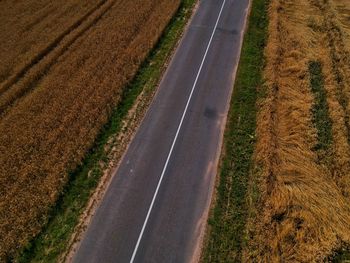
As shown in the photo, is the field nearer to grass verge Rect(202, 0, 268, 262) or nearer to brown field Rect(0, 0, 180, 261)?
grass verge Rect(202, 0, 268, 262)

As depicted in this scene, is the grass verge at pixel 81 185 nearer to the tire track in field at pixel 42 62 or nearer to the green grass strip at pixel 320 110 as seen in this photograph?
the tire track in field at pixel 42 62

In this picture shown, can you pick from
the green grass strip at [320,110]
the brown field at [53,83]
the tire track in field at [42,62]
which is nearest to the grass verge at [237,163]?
the green grass strip at [320,110]

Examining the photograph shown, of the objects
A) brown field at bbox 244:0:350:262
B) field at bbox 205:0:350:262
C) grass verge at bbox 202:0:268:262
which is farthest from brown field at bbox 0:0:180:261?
brown field at bbox 244:0:350:262

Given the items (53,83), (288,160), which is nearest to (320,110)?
(288,160)

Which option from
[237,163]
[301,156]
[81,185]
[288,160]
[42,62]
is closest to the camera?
[81,185]

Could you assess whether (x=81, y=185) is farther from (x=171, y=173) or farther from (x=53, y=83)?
(x=53, y=83)

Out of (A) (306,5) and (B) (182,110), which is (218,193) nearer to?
(B) (182,110)
